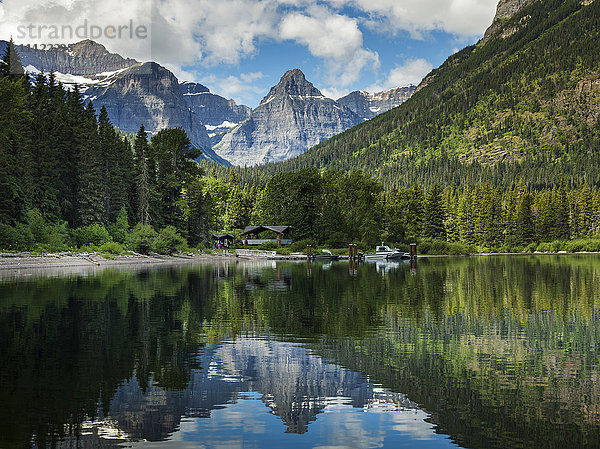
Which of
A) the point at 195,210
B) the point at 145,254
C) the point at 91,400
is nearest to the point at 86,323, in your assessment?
the point at 91,400

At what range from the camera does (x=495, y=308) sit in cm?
2750

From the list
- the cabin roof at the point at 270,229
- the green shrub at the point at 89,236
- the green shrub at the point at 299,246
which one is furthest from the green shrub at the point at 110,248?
the cabin roof at the point at 270,229

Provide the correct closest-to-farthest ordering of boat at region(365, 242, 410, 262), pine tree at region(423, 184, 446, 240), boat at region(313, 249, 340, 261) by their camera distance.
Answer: boat at region(365, 242, 410, 262), boat at region(313, 249, 340, 261), pine tree at region(423, 184, 446, 240)

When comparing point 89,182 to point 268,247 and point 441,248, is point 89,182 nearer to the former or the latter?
point 268,247

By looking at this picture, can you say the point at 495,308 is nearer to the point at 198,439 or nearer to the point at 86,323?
the point at 86,323

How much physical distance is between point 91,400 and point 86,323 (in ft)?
37.1

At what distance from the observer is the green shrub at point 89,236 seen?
7819cm

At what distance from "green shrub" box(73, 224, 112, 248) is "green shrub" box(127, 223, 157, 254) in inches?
201

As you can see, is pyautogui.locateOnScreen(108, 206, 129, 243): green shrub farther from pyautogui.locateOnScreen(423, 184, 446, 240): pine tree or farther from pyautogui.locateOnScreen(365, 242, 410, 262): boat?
pyautogui.locateOnScreen(423, 184, 446, 240): pine tree

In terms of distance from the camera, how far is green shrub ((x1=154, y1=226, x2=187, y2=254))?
88750 mm

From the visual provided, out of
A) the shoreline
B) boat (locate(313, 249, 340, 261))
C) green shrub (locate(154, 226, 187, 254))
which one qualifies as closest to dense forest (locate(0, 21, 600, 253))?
green shrub (locate(154, 226, 187, 254))

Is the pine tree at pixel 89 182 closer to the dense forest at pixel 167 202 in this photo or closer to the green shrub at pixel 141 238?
the dense forest at pixel 167 202

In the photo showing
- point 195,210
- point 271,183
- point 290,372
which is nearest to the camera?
point 290,372

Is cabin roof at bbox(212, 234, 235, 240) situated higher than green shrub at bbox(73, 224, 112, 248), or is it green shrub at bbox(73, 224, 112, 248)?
cabin roof at bbox(212, 234, 235, 240)
